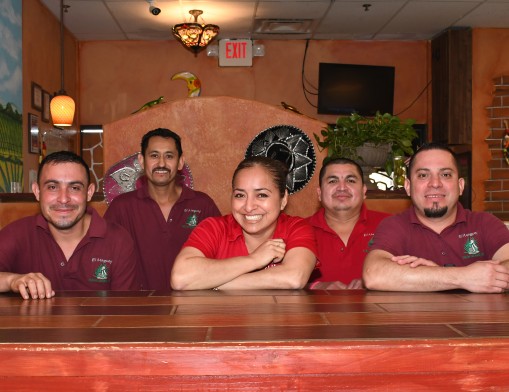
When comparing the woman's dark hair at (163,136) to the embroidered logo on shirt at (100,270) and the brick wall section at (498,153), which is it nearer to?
the embroidered logo on shirt at (100,270)

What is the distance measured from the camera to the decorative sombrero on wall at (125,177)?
3.71m

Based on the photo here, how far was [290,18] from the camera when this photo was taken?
7.66m

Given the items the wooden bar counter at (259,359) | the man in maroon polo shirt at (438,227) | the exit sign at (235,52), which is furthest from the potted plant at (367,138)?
the exit sign at (235,52)

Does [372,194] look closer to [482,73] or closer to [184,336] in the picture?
[184,336]

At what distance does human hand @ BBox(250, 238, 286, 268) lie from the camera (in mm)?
2393

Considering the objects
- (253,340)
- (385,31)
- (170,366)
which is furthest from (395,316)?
(385,31)

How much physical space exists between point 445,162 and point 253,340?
1.70m

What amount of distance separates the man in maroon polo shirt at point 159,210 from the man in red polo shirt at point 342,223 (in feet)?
1.91

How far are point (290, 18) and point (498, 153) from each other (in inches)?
116

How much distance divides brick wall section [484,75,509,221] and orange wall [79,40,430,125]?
91cm

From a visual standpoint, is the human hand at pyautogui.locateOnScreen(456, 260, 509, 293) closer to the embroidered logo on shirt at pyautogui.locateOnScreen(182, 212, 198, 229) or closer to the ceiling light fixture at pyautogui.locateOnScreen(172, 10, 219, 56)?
the embroidered logo on shirt at pyautogui.locateOnScreen(182, 212, 198, 229)

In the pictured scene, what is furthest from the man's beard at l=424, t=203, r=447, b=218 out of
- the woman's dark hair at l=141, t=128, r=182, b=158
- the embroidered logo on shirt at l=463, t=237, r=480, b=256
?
the woman's dark hair at l=141, t=128, r=182, b=158

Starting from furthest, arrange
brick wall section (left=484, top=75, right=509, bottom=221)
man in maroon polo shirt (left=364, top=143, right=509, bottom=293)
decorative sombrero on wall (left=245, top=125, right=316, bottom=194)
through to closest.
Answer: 1. brick wall section (left=484, top=75, right=509, bottom=221)
2. decorative sombrero on wall (left=245, top=125, right=316, bottom=194)
3. man in maroon polo shirt (left=364, top=143, right=509, bottom=293)

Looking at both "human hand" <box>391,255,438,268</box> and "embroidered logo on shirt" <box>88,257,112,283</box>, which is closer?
"human hand" <box>391,255,438,268</box>
